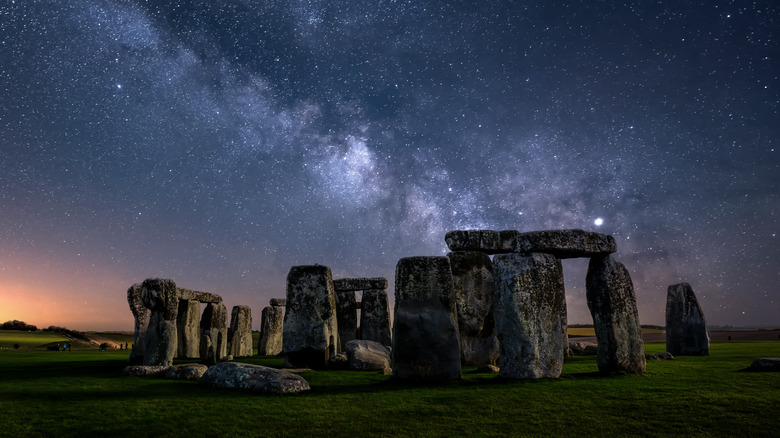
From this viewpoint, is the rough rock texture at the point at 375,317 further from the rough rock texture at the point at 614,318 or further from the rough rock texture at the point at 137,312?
the rough rock texture at the point at 614,318

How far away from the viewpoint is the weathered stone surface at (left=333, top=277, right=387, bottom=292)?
789 inches

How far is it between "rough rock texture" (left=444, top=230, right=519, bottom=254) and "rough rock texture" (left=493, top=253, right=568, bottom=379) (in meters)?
4.95

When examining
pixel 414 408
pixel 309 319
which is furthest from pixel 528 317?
pixel 309 319

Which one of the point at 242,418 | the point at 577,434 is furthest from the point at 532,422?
the point at 242,418

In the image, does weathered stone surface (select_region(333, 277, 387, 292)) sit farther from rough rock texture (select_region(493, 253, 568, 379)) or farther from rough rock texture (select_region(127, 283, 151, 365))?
rough rock texture (select_region(493, 253, 568, 379))

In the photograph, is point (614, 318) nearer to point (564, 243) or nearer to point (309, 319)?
point (564, 243)

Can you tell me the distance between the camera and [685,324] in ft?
50.2

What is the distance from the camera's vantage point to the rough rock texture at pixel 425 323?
8.41 m

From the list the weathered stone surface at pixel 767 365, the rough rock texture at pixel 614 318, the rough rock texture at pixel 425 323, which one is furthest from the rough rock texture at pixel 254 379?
the weathered stone surface at pixel 767 365

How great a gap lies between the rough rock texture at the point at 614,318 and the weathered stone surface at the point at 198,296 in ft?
43.8

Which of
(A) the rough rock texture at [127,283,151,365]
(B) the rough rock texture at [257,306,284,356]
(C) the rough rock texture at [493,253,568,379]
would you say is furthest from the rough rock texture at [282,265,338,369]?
(B) the rough rock texture at [257,306,284,356]

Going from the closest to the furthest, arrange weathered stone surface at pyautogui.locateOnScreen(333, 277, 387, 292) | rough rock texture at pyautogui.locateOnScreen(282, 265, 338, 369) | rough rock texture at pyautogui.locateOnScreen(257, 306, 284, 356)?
1. rough rock texture at pyautogui.locateOnScreen(282, 265, 338, 369)
2. weathered stone surface at pyautogui.locateOnScreen(333, 277, 387, 292)
3. rough rock texture at pyautogui.locateOnScreen(257, 306, 284, 356)

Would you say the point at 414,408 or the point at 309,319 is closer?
the point at 414,408

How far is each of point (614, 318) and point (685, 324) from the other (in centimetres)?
798
